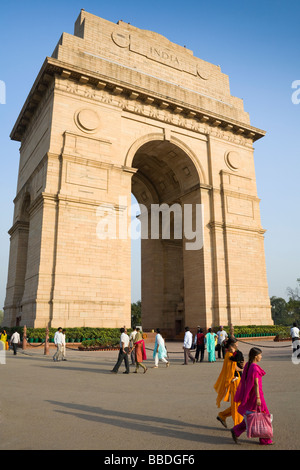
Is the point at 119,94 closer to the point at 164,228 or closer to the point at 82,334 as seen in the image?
the point at 164,228

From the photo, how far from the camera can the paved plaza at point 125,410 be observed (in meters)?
4.43

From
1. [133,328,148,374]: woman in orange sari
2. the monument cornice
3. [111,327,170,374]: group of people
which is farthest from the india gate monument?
[133,328,148,374]: woman in orange sari

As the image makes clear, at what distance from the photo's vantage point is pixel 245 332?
70.6ft

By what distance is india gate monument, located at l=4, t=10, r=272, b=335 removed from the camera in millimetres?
18922

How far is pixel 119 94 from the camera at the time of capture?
74.3ft

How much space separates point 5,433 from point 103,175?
56.2ft

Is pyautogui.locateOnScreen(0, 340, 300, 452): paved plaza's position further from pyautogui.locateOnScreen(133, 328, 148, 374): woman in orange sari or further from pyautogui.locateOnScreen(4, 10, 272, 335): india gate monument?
pyautogui.locateOnScreen(4, 10, 272, 335): india gate monument

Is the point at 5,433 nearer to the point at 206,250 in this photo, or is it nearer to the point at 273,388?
the point at 273,388

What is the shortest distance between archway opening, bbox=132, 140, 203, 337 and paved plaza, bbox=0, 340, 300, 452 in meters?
16.2
